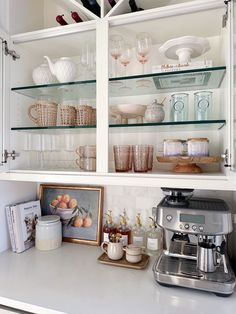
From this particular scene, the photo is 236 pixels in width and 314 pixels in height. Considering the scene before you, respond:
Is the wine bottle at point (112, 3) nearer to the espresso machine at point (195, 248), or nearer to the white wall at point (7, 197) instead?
the espresso machine at point (195, 248)

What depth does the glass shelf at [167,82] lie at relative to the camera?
1.01 m

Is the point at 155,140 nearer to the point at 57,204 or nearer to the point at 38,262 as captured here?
the point at 57,204

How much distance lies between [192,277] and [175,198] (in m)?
0.33

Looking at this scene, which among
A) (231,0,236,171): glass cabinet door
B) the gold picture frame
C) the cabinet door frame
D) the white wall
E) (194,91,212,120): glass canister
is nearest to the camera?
(231,0,236,171): glass cabinet door

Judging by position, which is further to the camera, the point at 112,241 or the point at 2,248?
the point at 2,248

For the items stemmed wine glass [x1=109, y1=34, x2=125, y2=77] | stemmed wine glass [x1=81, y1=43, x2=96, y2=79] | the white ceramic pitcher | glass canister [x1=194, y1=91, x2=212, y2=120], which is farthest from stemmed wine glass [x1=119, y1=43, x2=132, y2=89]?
glass canister [x1=194, y1=91, x2=212, y2=120]

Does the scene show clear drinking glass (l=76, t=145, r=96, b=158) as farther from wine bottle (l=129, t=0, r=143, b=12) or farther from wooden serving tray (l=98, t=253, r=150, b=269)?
wine bottle (l=129, t=0, r=143, b=12)

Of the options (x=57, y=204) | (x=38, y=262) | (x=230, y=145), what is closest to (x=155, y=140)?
(x=230, y=145)

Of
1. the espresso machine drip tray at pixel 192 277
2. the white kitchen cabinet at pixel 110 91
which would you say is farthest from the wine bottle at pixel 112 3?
the espresso machine drip tray at pixel 192 277

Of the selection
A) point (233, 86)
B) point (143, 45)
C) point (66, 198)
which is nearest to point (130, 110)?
point (143, 45)

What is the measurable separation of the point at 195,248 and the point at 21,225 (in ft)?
3.20

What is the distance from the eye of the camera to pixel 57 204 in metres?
1.53

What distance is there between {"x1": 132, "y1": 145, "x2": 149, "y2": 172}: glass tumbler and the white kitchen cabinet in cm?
6

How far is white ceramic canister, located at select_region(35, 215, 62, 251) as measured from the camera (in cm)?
135
